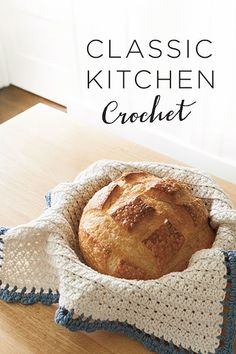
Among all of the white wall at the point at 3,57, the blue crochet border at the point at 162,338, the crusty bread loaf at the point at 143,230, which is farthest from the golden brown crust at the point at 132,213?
the white wall at the point at 3,57

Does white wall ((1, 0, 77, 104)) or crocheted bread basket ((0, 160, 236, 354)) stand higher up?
crocheted bread basket ((0, 160, 236, 354))

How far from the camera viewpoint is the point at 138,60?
168cm

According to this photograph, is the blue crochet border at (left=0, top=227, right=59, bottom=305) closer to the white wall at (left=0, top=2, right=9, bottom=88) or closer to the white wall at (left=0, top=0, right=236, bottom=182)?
the white wall at (left=0, top=0, right=236, bottom=182)

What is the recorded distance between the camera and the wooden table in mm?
594

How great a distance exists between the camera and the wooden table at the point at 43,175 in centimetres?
59

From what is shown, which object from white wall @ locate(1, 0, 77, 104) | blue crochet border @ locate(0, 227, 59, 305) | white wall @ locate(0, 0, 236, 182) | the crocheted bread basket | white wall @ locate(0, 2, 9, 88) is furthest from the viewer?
white wall @ locate(0, 2, 9, 88)

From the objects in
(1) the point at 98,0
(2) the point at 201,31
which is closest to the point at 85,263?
(2) the point at 201,31

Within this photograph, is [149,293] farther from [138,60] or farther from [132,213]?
[138,60]

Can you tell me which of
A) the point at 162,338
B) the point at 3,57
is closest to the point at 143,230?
the point at 162,338

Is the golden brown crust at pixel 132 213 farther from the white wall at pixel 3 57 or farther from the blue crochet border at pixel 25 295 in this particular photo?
the white wall at pixel 3 57

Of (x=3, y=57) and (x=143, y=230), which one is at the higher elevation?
(x=143, y=230)

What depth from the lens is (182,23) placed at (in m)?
1.45

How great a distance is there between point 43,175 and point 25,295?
→ 0.27 metres

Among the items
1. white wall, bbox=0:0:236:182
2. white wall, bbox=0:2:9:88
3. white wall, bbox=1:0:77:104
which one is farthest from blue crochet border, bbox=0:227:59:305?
white wall, bbox=0:2:9:88
